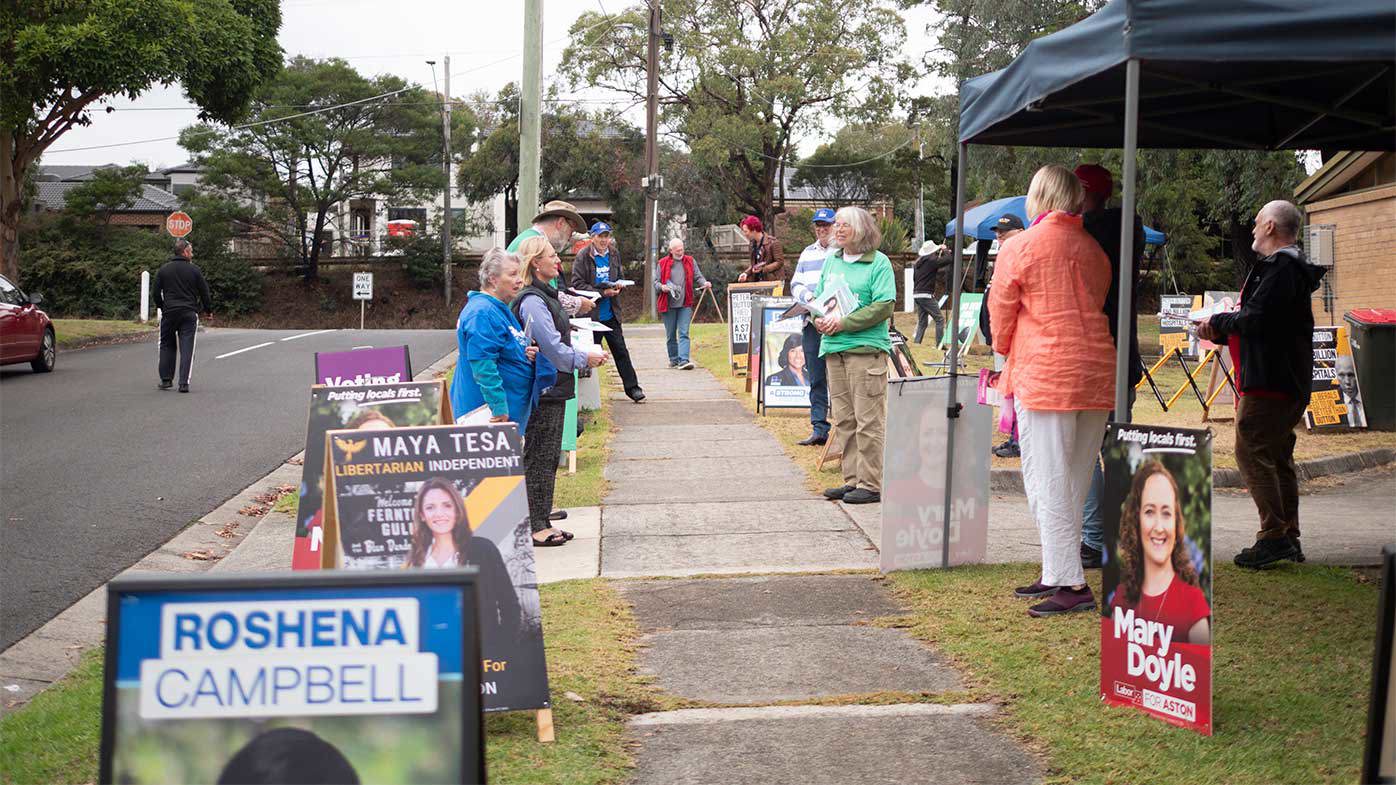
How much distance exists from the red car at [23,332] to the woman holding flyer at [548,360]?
561 inches

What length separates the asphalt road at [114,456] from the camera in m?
7.72

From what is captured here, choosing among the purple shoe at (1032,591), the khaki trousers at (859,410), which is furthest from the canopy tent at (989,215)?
the purple shoe at (1032,591)

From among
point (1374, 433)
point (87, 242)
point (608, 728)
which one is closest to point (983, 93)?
point (608, 728)

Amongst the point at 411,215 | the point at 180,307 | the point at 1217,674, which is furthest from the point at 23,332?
the point at 411,215

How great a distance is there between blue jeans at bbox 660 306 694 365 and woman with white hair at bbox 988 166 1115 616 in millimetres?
12379

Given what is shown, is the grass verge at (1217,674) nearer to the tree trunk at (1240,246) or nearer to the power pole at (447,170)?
the tree trunk at (1240,246)

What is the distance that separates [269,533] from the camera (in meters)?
8.66

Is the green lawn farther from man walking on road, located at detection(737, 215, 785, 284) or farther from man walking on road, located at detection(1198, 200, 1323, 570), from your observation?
man walking on road, located at detection(737, 215, 785, 284)

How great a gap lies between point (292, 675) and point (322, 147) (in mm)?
51834

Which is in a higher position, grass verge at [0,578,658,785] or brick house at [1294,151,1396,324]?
brick house at [1294,151,1396,324]

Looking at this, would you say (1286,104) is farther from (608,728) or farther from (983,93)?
(608,728)

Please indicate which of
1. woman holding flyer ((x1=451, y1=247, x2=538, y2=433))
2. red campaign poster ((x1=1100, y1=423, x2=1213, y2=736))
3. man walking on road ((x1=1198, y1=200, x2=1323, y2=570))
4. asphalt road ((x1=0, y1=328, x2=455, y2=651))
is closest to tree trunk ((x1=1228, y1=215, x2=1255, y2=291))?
asphalt road ((x1=0, y1=328, x2=455, y2=651))

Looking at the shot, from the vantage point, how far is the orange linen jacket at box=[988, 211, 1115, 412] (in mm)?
5840

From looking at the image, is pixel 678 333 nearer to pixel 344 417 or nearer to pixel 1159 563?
pixel 344 417
